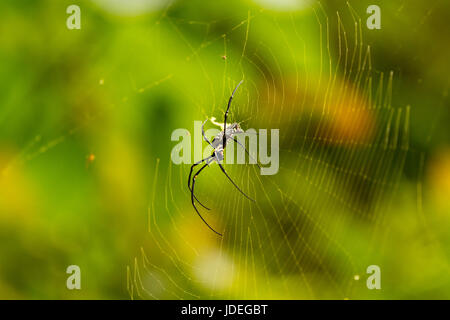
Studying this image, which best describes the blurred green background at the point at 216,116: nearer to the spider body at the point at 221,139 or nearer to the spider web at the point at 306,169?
the spider web at the point at 306,169

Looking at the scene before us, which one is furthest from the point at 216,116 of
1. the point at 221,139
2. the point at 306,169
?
the point at 306,169

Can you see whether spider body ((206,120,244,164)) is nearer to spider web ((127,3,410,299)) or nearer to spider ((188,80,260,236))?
spider ((188,80,260,236))

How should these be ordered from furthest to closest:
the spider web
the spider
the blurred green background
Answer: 1. the spider
2. the spider web
3. the blurred green background

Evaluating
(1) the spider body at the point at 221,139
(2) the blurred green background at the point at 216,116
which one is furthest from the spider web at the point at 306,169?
(1) the spider body at the point at 221,139

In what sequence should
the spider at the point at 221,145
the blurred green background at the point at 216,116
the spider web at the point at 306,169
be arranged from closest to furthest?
1. the blurred green background at the point at 216,116
2. the spider web at the point at 306,169
3. the spider at the point at 221,145

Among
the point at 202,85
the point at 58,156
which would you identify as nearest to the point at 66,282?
the point at 58,156

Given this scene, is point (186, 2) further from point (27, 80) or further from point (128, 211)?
point (128, 211)

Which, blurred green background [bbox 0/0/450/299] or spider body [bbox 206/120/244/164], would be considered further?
spider body [bbox 206/120/244/164]

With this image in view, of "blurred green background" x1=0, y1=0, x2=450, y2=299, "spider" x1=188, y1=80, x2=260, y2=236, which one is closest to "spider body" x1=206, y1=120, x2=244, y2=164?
"spider" x1=188, y1=80, x2=260, y2=236
